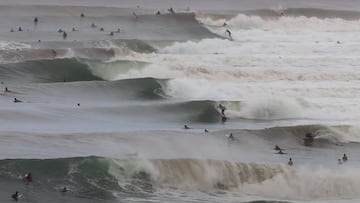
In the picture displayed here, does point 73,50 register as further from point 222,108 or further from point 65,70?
point 222,108

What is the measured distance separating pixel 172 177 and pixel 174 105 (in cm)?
1203

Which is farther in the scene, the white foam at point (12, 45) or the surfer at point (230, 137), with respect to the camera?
the white foam at point (12, 45)

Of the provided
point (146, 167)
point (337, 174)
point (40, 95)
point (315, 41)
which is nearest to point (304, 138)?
point (337, 174)

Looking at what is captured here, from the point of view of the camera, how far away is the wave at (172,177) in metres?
24.7

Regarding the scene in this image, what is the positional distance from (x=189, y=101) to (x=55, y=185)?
1459cm

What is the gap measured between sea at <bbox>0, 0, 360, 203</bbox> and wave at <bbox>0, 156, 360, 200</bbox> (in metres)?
0.04

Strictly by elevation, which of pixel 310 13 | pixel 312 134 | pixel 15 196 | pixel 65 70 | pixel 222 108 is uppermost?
pixel 310 13

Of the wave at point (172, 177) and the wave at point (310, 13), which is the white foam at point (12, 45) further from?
the wave at point (310, 13)

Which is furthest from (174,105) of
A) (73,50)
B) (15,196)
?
(15,196)

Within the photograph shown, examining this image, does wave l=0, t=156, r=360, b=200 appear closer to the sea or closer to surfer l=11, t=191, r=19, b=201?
the sea

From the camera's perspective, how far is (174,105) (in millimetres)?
37844

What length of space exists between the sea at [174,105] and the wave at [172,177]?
0.04 m

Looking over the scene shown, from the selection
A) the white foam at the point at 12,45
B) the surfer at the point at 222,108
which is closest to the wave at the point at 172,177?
the surfer at the point at 222,108

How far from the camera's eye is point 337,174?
2773 centimetres
